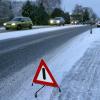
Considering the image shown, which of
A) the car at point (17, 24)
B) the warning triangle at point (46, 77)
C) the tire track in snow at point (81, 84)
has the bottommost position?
the car at point (17, 24)

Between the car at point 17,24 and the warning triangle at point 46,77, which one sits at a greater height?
the warning triangle at point 46,77

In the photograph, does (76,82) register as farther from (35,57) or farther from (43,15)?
(43,15)

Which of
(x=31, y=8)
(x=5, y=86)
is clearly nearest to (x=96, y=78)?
(x=5, y=86)

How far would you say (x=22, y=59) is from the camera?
1447 cm

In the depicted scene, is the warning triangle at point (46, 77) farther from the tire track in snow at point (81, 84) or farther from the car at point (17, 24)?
the car at point (17, 24)

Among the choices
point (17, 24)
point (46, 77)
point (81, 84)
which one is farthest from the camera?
point (17, 24)

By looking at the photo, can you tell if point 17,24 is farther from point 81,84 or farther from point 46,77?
point 46,77

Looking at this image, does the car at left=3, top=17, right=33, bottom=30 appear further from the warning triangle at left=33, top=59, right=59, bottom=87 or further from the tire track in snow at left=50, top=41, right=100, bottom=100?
the warning triangle at left=33, top=59, right=59, bottom=87

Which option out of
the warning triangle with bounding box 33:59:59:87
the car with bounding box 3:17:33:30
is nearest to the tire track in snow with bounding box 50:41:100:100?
the warning triangle with bounding box 33:59:59:87

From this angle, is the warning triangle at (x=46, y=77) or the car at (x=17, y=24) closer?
the warning triangle at (x=46, y=77)

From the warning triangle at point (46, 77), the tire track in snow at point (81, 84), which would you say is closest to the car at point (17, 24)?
the tire track in snow at point (81, 84)

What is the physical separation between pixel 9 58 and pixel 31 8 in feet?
237

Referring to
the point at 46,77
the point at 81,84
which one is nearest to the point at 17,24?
the point at 81,84

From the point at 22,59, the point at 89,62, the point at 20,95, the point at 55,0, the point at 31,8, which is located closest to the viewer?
the point at 20,95
